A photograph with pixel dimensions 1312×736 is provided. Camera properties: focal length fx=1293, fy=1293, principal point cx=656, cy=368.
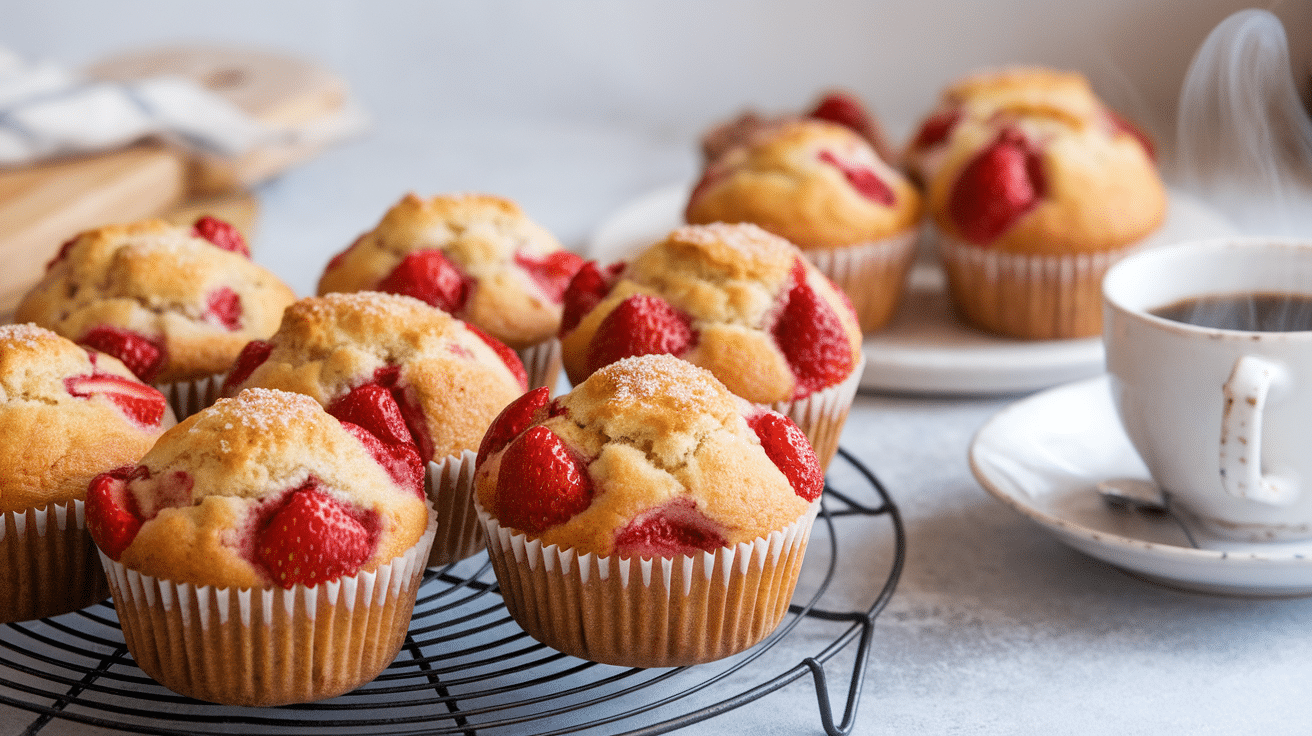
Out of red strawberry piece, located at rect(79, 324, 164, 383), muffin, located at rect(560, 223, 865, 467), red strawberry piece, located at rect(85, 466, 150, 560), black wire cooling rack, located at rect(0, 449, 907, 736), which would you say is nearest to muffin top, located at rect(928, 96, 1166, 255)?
muffin, located at rect(560, 223, 865, 467)

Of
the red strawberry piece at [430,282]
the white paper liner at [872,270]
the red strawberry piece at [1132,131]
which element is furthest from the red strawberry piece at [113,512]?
the red strawberry piece at [1132,131]

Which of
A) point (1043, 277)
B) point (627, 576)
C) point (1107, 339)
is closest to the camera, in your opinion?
point (627, 576)

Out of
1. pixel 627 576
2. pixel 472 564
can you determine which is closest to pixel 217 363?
pixel 472 564

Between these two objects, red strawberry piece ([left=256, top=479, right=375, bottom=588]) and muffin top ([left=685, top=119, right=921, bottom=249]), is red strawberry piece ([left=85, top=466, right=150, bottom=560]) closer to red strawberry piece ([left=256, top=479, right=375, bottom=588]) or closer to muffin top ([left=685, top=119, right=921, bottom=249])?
red strawberry piece ([left=256, top=479, right=375, bottom=588])

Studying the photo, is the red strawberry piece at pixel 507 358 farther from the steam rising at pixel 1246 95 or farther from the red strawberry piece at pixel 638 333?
the steam rising at pixel 1246 95

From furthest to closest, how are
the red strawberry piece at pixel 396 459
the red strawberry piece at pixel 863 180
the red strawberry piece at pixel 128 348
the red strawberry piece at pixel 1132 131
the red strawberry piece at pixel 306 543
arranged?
1. the red strawberry piece at pixel 1132 131
2. the red strawberry piece at pixel 863 180
3. the red strawberry piece at pixel 128 348
4. the red strawberry piece at pixel 396 459
5. the red strawberry piece at pixel 306 543

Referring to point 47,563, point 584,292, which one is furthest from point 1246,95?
point 47,563

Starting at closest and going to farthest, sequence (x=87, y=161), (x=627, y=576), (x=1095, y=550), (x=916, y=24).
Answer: (x=627, y=576) < (x=1095, y=550) < (x=87, y=161) < (x=916, y=24)

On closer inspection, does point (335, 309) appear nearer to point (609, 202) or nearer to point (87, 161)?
point (87, 161)
